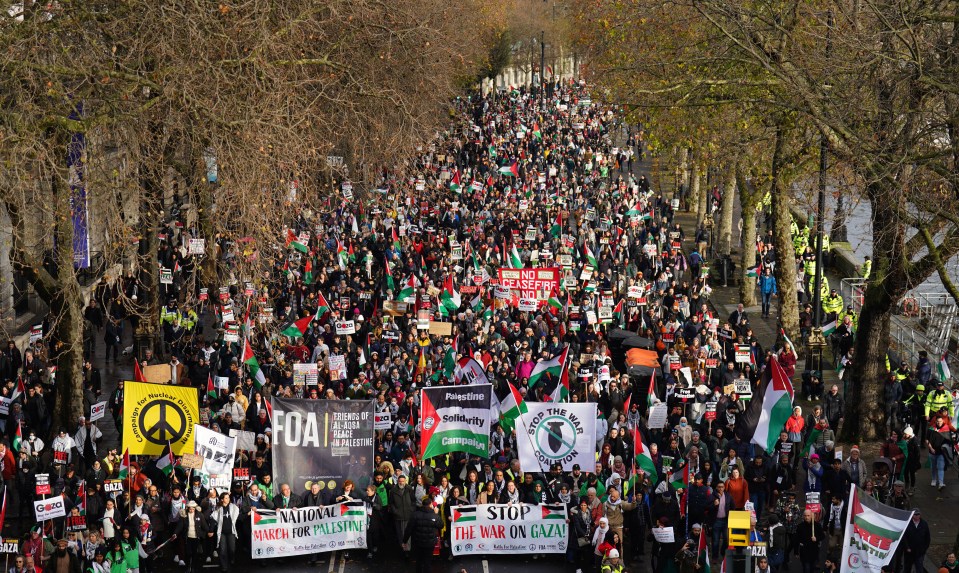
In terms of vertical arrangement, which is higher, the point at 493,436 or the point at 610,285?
the point at 610,285


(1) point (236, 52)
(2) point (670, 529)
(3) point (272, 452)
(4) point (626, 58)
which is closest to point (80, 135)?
(1) point (236, 52)

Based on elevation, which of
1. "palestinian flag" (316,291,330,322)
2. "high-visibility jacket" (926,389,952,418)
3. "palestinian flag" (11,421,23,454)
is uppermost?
"palestinian flag" (316,291,330,322)

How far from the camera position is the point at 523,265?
3559 centimetres

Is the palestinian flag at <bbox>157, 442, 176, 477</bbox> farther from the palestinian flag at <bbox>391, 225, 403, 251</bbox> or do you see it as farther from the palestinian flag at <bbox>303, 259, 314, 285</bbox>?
the palestinian flag at <bbox>391, 225, 403, 251</bbox>

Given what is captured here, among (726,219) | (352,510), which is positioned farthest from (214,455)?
(726,219)

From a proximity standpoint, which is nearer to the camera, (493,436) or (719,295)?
(493,436)

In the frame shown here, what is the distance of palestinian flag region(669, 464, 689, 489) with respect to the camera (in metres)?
19.7

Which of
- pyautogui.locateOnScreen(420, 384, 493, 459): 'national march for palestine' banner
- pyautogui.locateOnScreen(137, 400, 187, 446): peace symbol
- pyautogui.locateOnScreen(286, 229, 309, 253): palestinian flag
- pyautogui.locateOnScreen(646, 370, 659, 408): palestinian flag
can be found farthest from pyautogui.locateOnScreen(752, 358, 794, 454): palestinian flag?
pyautogui.locateOnScreen(286, 229, 309, 253): palestinian flag

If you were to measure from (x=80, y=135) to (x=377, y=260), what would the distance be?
12755 millimetres

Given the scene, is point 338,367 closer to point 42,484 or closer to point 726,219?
point 42,484

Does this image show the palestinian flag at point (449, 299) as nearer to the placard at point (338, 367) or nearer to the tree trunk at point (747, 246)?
the placard at point (338, 367)

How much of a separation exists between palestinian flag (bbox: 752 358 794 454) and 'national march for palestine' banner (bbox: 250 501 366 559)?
6.01 metres

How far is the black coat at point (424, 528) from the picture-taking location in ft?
60.3

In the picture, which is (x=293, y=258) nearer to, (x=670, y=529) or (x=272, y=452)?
(x=272, y=452)
